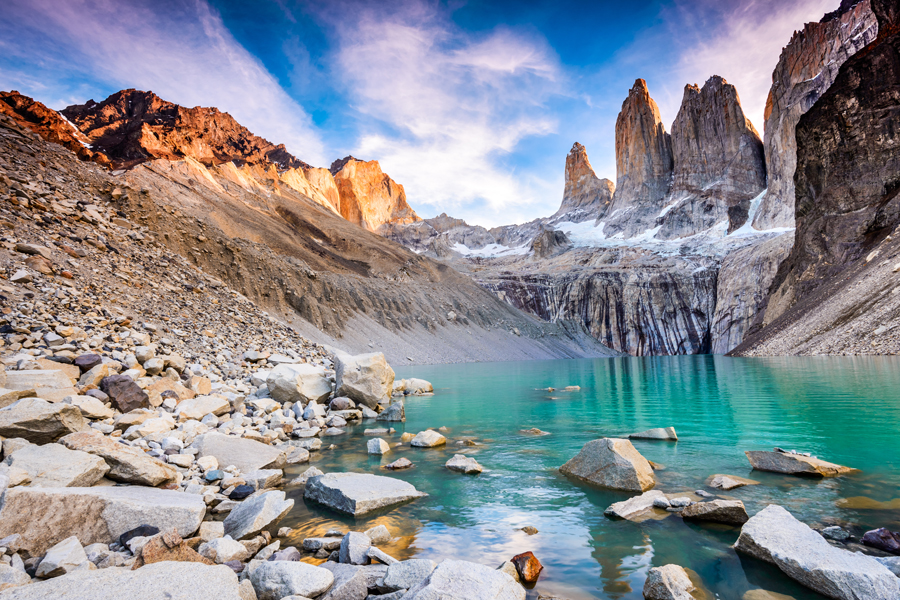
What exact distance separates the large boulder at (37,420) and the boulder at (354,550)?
5.79 m

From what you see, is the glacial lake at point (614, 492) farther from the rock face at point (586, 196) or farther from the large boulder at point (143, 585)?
the rock face at point (586, 196)

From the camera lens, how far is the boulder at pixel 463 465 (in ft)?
31.3

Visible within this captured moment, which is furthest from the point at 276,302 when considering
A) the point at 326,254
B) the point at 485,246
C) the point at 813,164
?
the point at 485,246

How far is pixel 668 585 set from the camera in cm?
443

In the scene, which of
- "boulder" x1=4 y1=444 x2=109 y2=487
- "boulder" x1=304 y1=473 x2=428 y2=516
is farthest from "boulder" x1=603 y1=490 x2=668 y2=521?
"boulder" x1=4 y1=444 x2=109 y2=487

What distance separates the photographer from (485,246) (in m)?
200

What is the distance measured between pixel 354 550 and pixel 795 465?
855cm

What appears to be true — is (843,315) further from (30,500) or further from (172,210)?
(172,210)

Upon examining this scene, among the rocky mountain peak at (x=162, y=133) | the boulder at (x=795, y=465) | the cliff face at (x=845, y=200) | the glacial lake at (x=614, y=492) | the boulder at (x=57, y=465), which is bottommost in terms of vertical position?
the glacial lake at (x=614, y=492)

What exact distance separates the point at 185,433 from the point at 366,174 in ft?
654

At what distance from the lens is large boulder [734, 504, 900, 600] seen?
4.02 metres

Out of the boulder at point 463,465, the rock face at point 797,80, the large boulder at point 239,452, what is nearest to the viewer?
the large boulder at point 239,452

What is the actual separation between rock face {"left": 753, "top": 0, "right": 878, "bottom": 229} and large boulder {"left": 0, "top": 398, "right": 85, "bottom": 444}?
123016 millimetres

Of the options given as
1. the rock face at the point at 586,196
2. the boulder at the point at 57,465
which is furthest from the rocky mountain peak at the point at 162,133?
the rock face at the point at 586,196
